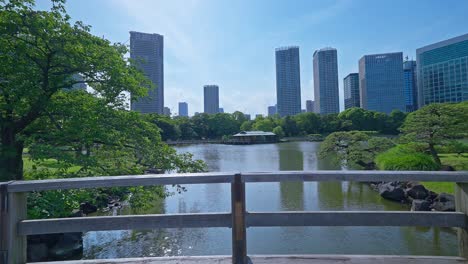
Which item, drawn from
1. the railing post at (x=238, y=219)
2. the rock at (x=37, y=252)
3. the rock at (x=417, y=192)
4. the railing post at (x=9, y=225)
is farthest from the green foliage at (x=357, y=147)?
the railing post at (x=9, y=225)

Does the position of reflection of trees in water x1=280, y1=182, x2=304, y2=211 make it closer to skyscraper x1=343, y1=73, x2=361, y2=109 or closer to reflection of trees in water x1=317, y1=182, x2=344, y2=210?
reflection of trees in water x1=317, y1=182, x2=344, y2=210

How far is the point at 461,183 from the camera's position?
2.03m

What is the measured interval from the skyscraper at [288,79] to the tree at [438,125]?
77.1 m

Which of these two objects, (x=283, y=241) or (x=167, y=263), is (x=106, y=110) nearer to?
(x=167, y=263)

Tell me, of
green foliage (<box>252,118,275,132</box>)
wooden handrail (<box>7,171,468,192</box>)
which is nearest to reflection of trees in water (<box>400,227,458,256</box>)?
wooden handrail (<box>7,171,468,192</box>)

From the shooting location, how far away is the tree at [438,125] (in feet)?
41.9

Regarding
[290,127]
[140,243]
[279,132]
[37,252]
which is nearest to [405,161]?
[140,243]

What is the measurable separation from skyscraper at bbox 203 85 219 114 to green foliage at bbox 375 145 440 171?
105 metres

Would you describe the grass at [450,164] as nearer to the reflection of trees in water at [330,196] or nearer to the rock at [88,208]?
the reflection of trees in water at [330,196]

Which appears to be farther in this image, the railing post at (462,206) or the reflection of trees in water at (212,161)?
the reflection of trees in water at (212,161)

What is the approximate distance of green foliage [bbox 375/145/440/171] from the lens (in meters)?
11.0

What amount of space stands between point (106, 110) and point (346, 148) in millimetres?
12867

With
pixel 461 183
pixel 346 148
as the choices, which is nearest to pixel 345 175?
pixel 461 183

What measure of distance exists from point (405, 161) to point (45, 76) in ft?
41.2
